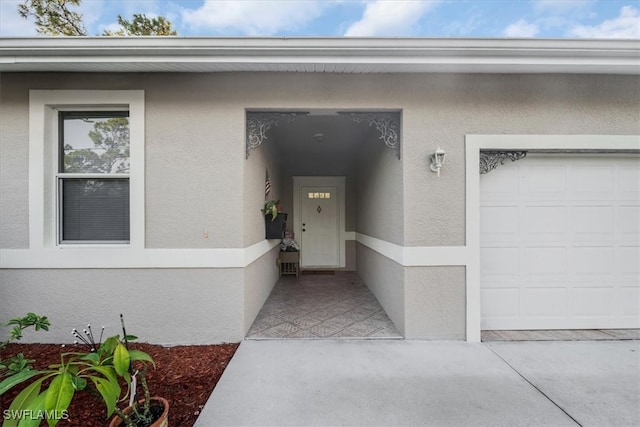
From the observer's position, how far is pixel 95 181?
288cm

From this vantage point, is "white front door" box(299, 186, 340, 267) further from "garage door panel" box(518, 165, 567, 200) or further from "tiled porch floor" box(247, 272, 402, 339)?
"garage door panel" box(518, 165, 567, 200)

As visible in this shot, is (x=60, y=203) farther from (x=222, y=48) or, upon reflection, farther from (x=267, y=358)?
(x=267, y=358)

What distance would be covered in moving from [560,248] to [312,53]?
3.37 m

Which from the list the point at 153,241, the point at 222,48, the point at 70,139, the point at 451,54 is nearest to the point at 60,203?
the point at 70,139

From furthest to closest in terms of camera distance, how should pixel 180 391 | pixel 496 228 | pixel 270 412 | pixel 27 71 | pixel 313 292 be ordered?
pixel 313 292 < pixel 496 228 < pixel 27 71 < pixel 180 391 < pixel 270 412

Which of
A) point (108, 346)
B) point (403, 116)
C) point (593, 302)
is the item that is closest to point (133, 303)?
point (108, 346)

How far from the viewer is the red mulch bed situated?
1761 millimetres

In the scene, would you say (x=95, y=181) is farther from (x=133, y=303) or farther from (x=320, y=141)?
(x=320, y=141)

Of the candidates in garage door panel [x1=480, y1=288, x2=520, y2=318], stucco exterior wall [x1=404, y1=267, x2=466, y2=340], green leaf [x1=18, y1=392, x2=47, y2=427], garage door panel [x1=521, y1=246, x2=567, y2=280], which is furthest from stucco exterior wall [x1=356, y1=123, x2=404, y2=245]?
green leaf [x1=18, y1=392, x2=47, y2=427]

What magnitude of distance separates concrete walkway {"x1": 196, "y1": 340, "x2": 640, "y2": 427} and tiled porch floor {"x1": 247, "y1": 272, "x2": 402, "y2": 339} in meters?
0.20

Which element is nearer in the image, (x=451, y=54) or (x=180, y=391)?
(x=180, y=391)

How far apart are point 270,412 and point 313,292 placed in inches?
102

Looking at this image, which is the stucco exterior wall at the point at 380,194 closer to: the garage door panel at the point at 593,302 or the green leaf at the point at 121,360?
the garage door panel at the point at 593,302

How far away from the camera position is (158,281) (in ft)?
9.08
